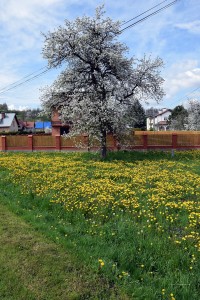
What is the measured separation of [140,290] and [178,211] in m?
3.42

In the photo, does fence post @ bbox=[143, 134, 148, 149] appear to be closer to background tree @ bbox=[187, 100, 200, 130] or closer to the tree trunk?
the tree trunk

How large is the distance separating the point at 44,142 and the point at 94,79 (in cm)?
984

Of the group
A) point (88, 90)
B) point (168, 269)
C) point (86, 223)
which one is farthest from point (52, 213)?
point (88, 90)

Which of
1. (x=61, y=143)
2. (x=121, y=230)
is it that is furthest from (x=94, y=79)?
(x=121, y=230)

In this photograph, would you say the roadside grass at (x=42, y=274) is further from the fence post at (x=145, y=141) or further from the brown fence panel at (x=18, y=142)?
the brown fence panel at (x=18, y=142)

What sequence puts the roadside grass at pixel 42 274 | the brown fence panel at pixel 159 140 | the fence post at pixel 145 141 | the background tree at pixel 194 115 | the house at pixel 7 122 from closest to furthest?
the roadside grass at pixel 42 274
the fence post at pixel 145 141
the brown fence panel at pixel 159 140
the background tree at pixel 194 115
the house at pixel 7 122

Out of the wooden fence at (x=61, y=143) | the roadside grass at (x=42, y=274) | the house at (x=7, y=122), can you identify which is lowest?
the roadside grass at (x=42, y=274)

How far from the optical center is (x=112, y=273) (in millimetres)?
4492

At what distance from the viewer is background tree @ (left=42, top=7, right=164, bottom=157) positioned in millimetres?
18950

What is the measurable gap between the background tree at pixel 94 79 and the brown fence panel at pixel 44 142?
728 centimetres

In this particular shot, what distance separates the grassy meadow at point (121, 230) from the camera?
4297 mm

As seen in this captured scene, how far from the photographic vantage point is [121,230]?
5.96 meters

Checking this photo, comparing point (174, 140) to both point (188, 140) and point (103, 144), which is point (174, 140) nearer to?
point (188, 140)

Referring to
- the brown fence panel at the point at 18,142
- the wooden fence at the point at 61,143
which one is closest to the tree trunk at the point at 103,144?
the wooden fence at the point at 61,143
